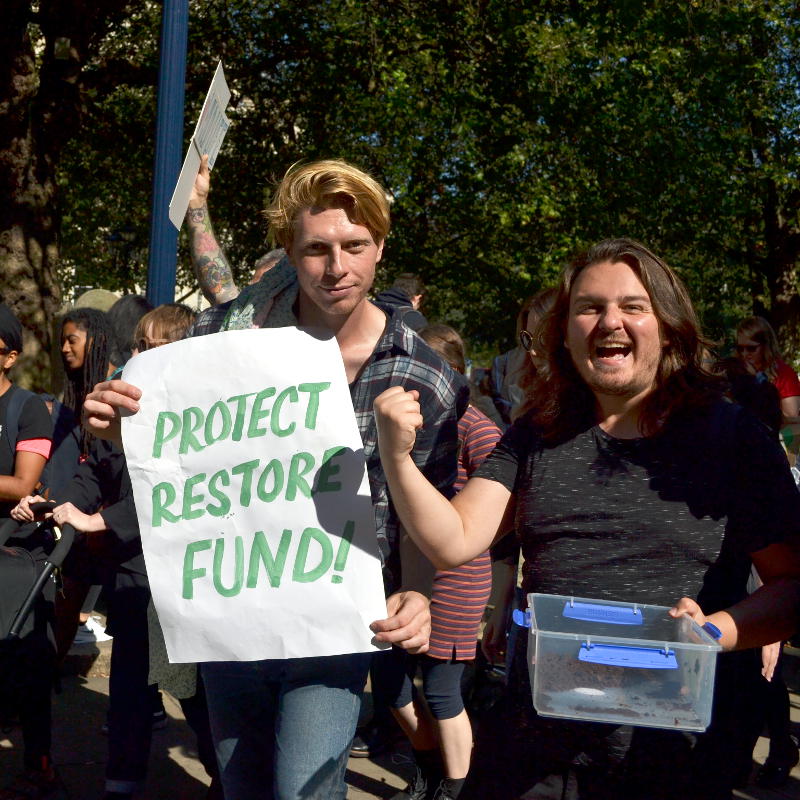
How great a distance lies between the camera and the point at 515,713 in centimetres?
211

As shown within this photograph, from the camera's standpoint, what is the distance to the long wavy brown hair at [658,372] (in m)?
2.17

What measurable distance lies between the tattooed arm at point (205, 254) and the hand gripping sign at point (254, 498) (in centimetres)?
90

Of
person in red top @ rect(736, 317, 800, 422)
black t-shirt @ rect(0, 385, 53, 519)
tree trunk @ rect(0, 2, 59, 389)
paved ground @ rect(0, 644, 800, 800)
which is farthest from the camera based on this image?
tree trunk @ rect(0, 2, 59, 389)

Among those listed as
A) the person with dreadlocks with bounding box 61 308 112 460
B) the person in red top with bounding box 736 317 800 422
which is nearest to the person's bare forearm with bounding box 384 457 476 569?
the person with dreadlocks with bounding box 61 308 112 460

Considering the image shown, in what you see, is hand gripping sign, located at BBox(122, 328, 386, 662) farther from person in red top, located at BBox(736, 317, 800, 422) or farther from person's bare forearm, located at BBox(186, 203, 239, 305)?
person in red top, located at BBox(736, 317, 800, 422)

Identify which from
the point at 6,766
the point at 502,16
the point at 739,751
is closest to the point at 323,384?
the point at 739,751

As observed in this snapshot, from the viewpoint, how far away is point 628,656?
6.00 ft

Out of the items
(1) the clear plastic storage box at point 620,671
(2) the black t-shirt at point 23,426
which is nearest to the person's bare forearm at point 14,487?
(2) the black t-shirt at point 23,426

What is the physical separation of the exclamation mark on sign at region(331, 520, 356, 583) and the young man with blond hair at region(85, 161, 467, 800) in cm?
9

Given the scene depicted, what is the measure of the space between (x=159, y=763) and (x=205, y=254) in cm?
237

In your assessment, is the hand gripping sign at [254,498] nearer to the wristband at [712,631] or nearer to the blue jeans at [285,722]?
the blue jeans at [285,722]

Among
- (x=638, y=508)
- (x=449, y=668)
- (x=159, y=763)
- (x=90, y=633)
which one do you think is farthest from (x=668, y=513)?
(x=90, y=633)

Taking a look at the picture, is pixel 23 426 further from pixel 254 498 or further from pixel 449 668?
pixel 254 498

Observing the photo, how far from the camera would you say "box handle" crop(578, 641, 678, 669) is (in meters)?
1.82
